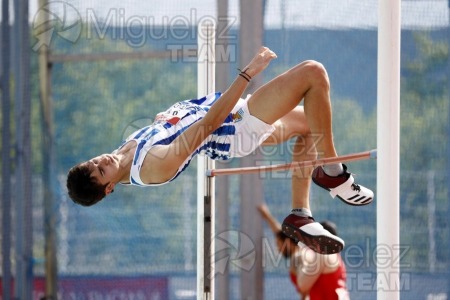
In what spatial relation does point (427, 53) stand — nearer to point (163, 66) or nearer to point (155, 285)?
point (163, 66)

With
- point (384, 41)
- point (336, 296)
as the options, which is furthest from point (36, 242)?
point (384, 41)

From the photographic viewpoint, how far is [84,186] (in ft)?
15.3

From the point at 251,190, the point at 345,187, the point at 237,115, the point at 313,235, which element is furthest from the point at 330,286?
the point at 237,115

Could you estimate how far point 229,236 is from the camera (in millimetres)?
6855

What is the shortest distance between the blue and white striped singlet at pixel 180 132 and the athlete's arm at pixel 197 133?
0.23 feet

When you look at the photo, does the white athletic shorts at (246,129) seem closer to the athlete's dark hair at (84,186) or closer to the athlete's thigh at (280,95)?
the athlete's thigh at (280,95)

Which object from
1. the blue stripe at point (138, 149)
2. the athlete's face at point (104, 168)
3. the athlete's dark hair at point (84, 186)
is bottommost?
the athlete's dark hair at point (84, 186)

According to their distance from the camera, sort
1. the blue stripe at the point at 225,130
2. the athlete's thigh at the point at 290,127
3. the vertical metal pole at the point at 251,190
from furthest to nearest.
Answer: the vertical metal pole at the point at 251,190 → the athlete's thigh at the point at 290,127 → the blue stripe at the point at 225,130

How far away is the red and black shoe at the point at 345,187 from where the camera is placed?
4.56 meters

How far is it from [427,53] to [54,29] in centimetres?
281

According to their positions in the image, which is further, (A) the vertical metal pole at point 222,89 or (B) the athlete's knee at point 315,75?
(A) the vertical metal pole at point 222,89

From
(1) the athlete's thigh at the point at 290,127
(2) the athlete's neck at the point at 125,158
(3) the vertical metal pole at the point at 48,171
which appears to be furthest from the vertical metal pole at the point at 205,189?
(3) the vertical metal pole at the point at 48,171

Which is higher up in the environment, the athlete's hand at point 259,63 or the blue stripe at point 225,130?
the athlete's hand at point 259,63

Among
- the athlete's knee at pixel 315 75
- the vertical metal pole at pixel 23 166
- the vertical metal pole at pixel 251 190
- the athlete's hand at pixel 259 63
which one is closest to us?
the athlete's hand at pixel 259 63
